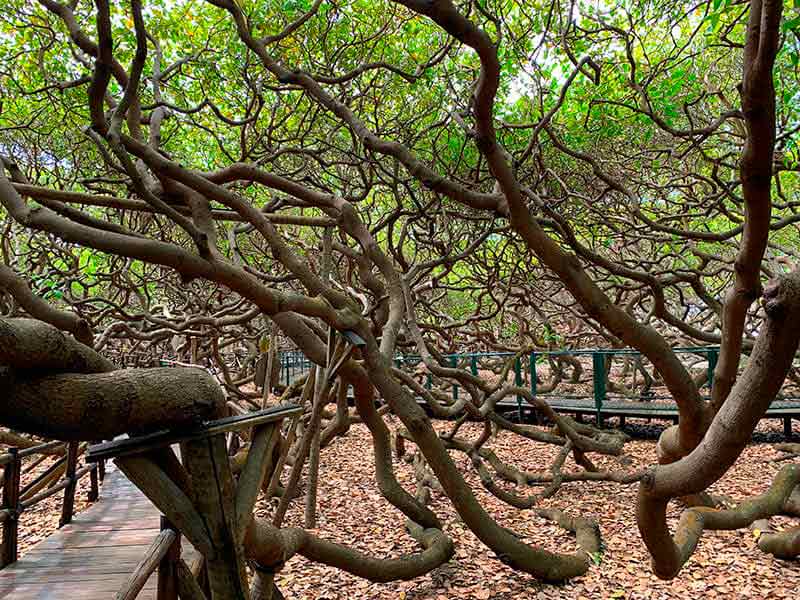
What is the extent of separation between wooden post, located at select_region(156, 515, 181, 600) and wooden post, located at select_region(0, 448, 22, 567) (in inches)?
89.8

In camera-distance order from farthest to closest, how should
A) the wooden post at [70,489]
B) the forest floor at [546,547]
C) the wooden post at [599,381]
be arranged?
the wooden post at [599,381]
the wooden post at [70,489]
the forest floor at [546,547]

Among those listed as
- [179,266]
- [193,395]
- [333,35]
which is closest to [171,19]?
[333,35]

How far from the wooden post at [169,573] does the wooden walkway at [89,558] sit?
1034 mm

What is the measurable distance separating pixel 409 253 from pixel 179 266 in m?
14.4

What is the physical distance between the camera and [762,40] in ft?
8.09

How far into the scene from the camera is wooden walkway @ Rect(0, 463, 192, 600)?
3703 mm

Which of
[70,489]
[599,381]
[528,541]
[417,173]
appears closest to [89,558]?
[70,489]

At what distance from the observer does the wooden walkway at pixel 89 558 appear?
3703 millimetres

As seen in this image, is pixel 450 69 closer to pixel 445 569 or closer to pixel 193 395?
pixel 445 569

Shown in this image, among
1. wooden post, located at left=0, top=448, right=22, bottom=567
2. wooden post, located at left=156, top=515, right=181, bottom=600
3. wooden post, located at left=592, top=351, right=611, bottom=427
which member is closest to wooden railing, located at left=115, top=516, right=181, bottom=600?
wooden post, located at left=156, top=515, right=181, bottom=600

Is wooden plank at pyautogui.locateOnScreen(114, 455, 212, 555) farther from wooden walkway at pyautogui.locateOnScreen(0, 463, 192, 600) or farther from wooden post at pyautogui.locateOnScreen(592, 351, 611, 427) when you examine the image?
wooden post at pyautogui.locateOnScreen(592, 351, 611, 427)

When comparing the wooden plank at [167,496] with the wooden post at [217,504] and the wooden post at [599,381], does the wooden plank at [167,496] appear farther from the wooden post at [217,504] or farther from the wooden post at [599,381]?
the wooden post at [599,381]

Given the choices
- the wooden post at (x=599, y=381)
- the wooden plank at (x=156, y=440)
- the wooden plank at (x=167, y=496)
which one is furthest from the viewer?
the wooden post at (x=599, y=381)

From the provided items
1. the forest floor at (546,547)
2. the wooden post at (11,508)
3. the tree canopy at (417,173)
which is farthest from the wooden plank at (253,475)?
the forest floor at (546,547)
